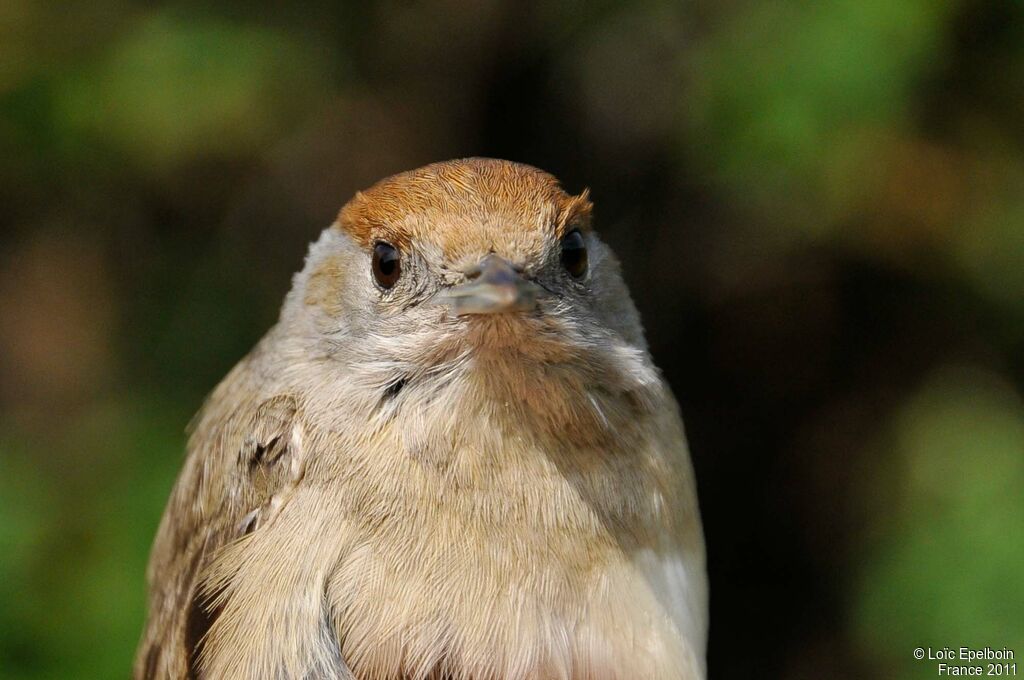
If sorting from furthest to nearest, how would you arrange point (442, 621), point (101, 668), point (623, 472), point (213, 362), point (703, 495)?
point (703, 495) → point (213, 362) → point (101, 668) → point (623, 472) → point (442, 621)

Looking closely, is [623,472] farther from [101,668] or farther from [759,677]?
[759,677]

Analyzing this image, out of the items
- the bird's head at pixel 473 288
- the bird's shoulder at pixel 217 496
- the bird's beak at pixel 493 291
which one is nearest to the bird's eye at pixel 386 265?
the bird's head at pixel 473 288

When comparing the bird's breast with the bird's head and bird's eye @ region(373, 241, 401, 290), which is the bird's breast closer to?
the bird's head

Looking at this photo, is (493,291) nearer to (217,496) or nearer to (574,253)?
(574,253)

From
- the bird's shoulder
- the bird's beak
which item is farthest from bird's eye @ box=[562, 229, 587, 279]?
the bird's shoulder

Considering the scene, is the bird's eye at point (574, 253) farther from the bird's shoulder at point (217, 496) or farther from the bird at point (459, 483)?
the bird's shoulder at point (217, 496)

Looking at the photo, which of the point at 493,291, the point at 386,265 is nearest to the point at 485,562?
the point at 493,291

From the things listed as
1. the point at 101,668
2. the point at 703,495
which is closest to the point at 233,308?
the point at 101,668
